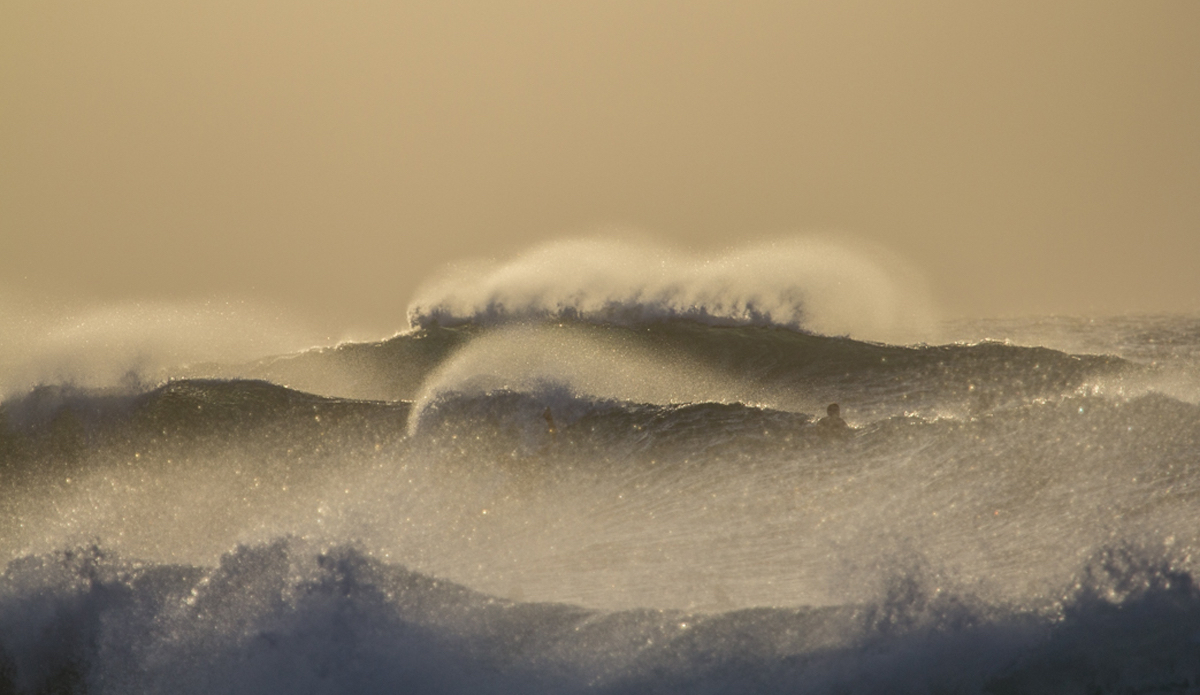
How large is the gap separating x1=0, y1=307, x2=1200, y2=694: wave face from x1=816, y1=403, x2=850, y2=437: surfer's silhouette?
50 millimetres

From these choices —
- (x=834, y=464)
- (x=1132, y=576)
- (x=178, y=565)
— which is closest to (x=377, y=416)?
(x=178, y=565)

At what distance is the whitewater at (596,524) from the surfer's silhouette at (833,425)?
0.04 meters

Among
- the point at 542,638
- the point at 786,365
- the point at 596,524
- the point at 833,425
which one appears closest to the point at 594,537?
the point at 596,524

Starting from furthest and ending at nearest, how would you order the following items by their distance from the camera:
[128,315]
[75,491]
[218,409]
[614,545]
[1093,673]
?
[128,315] → [218,409] → [75,491] → [614,545] → [1093,673]

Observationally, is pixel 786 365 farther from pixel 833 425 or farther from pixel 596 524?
pixel 596 524

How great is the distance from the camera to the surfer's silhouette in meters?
7.44

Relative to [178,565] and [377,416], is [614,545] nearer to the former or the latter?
[377,416]

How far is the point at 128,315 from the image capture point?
10.2m

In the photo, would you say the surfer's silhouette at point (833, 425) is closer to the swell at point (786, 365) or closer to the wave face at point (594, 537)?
the wave face at point (594, 537)

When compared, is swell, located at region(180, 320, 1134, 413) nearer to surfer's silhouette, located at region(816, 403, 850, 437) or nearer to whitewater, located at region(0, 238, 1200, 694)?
whitewater, located at region(0, 238, 1200, 694)

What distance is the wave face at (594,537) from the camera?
5.66 m

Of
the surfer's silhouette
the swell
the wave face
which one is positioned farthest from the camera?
the swell

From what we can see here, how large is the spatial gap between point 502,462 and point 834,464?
267 centimetres

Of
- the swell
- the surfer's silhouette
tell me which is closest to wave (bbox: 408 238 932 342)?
the swell
